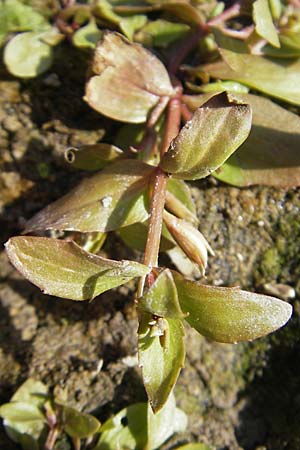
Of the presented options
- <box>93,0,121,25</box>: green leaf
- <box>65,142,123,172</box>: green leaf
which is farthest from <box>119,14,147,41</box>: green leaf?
<box>65,142,123,172</box>: green leaf

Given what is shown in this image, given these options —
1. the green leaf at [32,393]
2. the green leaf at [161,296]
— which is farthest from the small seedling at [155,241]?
the green leaf at [32,393]

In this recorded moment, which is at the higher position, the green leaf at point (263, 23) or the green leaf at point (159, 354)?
the green leaf at point (263, 23)

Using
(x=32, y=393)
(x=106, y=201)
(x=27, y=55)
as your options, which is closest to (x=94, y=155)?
(x=106, y=201)

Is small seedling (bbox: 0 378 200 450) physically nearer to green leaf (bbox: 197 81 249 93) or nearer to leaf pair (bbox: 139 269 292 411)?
leaf pair (bbox: 139 269 292 411)

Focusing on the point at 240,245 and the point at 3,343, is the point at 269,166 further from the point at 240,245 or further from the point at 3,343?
the point at 3,343

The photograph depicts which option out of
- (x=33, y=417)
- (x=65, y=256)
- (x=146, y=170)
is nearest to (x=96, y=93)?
(x=146, y=170)

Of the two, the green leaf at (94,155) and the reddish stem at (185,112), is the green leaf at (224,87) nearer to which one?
the reddish stem at (185,112)
